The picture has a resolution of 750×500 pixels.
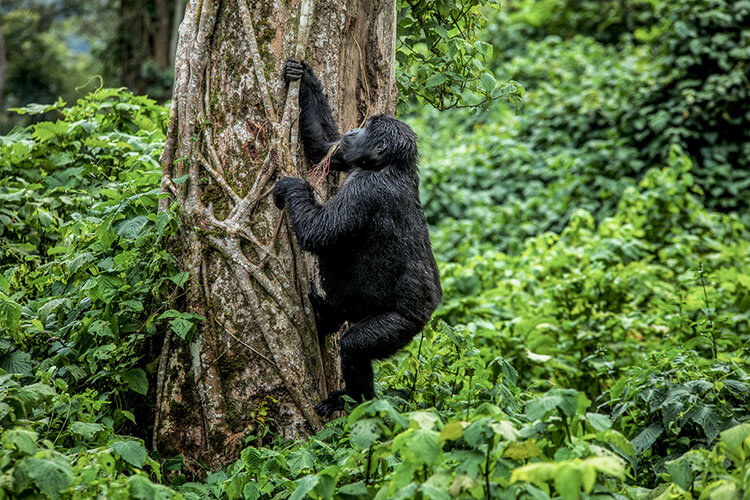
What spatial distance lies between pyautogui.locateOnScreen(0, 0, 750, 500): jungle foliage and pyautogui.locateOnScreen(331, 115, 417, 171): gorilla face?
3.06ft

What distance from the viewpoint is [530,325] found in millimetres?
5535

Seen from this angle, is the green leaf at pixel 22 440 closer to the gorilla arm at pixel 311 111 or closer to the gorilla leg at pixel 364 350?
the gorilla leg at pixel 364 350

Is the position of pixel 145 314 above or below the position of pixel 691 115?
below

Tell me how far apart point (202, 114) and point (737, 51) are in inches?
320

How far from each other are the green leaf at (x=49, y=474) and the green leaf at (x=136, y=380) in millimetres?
969

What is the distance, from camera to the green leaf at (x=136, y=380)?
315 centimetres

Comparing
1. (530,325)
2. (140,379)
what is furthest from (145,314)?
(530,325)

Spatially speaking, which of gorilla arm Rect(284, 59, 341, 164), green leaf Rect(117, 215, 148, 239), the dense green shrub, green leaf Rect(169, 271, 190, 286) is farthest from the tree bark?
green leaf Rect(169, 271, 190, 286)

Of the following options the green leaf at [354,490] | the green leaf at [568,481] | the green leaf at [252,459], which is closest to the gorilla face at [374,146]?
the green leaf at [252,459]

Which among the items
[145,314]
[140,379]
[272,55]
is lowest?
[140,379]

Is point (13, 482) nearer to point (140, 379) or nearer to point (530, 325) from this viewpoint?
point (140, 379)

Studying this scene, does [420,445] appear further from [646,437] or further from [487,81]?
[487,81]

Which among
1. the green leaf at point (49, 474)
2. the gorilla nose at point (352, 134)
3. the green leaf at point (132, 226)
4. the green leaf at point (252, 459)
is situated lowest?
the green leaf at point (252, 459)

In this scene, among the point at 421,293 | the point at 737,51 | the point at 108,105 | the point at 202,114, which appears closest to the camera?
the point at 202,114
